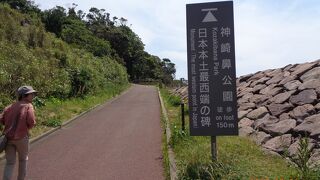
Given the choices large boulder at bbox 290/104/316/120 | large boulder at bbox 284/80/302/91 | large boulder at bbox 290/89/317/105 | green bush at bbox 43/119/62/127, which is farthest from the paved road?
large boulder at bbox 284/80/302/91

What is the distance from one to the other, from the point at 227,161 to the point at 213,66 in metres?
1.71

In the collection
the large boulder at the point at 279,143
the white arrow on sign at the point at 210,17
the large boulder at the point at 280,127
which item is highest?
the white arrow on sign at the point at 210,17

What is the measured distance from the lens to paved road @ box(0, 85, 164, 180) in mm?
9008

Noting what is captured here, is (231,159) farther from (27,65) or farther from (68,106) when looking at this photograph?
(68,106)

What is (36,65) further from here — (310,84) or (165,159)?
(310,84)

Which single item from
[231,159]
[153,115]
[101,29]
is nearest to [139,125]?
[153,115]

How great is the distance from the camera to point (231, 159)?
8.12m

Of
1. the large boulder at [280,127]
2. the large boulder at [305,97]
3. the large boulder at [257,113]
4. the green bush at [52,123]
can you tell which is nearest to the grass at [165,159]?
the large boulder at [280,127]

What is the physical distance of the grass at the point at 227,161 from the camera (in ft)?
24.0

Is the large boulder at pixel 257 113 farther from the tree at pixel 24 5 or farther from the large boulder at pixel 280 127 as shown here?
the tree at pixel 24 5

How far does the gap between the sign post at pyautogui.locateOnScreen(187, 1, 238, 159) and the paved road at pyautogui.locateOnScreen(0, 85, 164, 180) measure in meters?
1.77

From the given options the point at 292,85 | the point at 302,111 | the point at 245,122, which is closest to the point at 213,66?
the point at 302,111

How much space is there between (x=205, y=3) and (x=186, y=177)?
10.1 ft

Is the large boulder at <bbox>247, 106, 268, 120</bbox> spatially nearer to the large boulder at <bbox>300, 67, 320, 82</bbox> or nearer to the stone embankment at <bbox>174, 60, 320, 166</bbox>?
the stone embankment at <bbox>174, 60, 320, 166</bbox>
